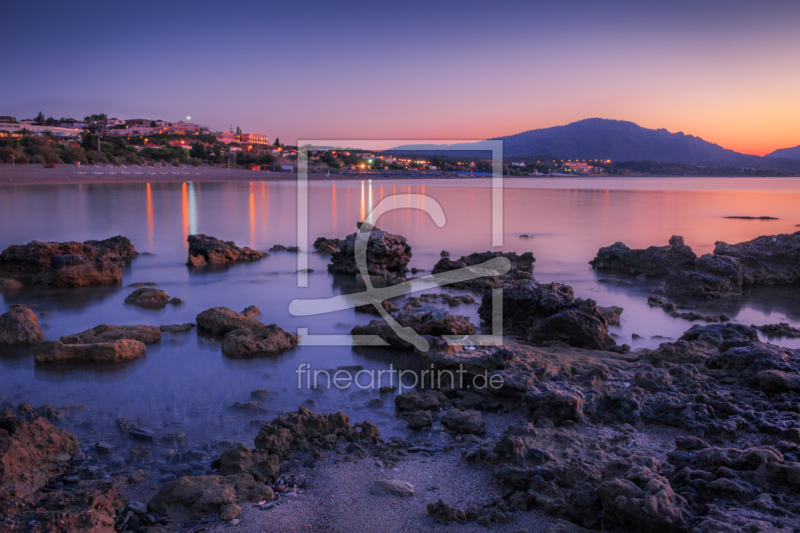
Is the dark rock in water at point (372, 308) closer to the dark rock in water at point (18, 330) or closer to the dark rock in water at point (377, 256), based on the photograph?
the dark rock in water at point (377, 256)

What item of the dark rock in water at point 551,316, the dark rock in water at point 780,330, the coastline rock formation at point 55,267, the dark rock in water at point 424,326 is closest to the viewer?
the dark rock in water at point 551,316

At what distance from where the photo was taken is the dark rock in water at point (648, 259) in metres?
11.5

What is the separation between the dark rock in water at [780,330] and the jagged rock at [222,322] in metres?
7.05

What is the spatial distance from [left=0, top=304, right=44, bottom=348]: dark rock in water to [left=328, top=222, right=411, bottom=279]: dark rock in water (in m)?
6.10

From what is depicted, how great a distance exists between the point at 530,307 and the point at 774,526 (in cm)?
472

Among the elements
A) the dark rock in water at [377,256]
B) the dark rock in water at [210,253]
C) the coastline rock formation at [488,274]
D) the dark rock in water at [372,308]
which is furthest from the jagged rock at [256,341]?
the dark rock in water at [210,253]

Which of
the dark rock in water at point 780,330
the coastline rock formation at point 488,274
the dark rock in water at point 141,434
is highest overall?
the coastline rock formation at point 488,274

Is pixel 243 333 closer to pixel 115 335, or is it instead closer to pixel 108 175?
pixel 115 335

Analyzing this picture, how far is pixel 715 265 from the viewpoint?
10.3 metres

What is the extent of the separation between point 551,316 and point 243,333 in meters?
3.95

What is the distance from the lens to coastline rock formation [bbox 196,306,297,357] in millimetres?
6445

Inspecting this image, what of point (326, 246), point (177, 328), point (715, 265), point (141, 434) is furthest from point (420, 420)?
point (326, 246)

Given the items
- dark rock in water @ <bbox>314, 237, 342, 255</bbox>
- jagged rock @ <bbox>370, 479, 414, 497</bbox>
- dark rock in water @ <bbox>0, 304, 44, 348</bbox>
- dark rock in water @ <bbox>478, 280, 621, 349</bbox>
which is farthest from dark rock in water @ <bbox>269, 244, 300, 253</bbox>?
jagged rock @ <bbox>370, 479, 414, 497</bbox>

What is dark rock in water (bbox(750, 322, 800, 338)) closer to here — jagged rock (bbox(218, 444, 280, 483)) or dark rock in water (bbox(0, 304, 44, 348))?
jagged rock (bbox(218, 444, 280, 483))
